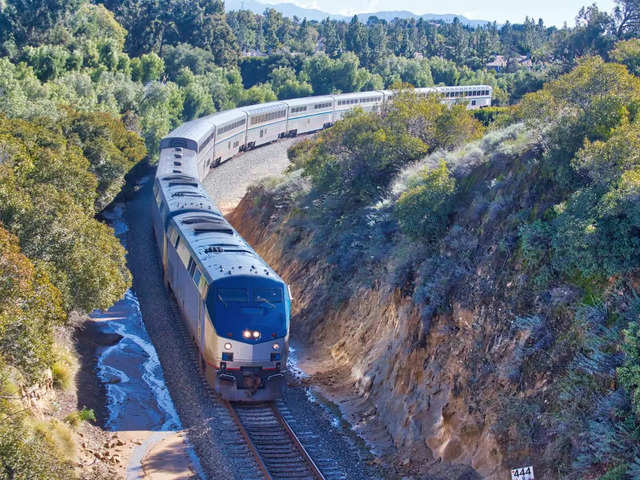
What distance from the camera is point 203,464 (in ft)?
53.1

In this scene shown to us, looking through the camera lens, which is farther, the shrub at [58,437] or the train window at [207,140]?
the train window at [207,140]

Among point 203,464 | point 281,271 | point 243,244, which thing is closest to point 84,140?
point 281,271

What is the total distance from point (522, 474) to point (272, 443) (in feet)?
22.7

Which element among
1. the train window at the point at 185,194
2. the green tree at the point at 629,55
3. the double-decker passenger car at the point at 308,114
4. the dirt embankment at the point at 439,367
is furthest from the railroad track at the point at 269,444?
the double-decker passenger car at the point at 308,114

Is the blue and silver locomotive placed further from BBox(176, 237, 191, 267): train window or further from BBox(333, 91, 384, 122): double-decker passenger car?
BBox(333, 91, 384, 122): double-decker passenger car

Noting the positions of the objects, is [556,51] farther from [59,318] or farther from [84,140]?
[59,318]

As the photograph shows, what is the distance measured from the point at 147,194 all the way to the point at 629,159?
36.6 m

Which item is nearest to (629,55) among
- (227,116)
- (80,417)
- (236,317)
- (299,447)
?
(227,116)

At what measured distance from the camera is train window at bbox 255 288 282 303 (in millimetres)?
→ 19016

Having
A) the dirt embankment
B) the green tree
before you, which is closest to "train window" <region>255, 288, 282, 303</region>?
the dirt embankment

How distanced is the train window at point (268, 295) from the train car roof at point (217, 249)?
15.5 inches

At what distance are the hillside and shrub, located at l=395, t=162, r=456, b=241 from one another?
51mm

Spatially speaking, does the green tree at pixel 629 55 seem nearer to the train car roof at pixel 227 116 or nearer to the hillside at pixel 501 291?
the hillside at pixel 501 291

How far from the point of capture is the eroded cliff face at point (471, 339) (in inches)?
532
